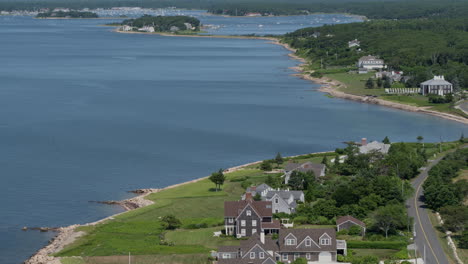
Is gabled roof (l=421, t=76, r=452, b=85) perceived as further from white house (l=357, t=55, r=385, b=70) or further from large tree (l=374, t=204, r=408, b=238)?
large tree (l=374, t=204, r=408, b=238)

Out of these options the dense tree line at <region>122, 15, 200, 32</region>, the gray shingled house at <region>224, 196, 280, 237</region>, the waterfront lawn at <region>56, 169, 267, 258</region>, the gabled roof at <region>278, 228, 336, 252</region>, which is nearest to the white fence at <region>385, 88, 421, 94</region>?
the waterfront lawn at <region>56, 169, 267, 258</region>

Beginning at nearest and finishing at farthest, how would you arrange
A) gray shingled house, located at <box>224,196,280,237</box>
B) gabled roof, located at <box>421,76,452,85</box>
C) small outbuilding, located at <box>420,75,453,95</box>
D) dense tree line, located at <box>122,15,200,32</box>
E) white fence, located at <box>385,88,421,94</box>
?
1. gray shingled house, located at <box>224,196,280,237</box>
2. small outbuilding, located at <box>420,75,453,95</box>
3. gabled roof, located at <box>421,76,452,85</box>
4. white fence, located at <box>385,88,421,94</box>
5. dense tree line, located at <box>122,15,200,32</box>

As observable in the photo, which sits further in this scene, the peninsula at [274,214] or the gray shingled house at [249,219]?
the gray shingled house at [249,219]

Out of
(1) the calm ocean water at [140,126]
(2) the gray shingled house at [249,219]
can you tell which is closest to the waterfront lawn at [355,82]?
(1) the calm ocean water at [140,126]

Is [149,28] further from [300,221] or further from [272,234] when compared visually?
[272,234]

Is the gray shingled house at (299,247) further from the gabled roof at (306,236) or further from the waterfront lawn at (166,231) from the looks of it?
the waterfront lawn at (166,231)

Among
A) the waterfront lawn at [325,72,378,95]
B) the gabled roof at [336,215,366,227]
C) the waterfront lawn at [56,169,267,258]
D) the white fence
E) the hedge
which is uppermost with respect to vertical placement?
the gabled roof at [336,215,366,227]

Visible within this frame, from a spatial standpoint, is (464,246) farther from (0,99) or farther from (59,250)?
(0,99)
